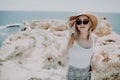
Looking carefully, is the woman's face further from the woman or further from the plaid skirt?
the plaid skirt

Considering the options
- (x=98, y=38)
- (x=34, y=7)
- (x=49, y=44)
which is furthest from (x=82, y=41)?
(x=34, y=7)

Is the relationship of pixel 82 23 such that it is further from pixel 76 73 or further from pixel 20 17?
pixel 20 17

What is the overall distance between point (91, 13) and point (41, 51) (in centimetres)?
52

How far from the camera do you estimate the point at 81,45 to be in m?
1.97

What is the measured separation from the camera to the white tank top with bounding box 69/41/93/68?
76.3 inches

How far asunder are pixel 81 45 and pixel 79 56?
0.31 feet

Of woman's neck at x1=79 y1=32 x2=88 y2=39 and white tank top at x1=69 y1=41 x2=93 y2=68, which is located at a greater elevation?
woman's neck at x1=79 y1=32 x2=88 y2=39

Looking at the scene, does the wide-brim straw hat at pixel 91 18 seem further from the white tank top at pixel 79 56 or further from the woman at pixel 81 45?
the white tank top at pixel 79 56

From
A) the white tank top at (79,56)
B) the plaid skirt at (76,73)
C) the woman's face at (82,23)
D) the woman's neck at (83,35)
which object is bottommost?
the plaid skirt at (76,73)

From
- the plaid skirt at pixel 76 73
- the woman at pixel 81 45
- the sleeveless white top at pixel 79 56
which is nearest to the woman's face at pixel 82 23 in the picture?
the woman at pixel 81 45

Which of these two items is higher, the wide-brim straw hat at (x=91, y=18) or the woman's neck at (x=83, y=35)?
the wide-brim straw hat at (x=91, y=18)

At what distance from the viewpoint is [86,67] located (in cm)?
194

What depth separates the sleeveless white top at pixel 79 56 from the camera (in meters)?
1.94

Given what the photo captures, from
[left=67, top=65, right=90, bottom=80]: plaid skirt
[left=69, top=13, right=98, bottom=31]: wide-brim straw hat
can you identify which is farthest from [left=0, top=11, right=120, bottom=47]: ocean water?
[left=67, top=65, right=90, bottom=80]: plaid skirt
